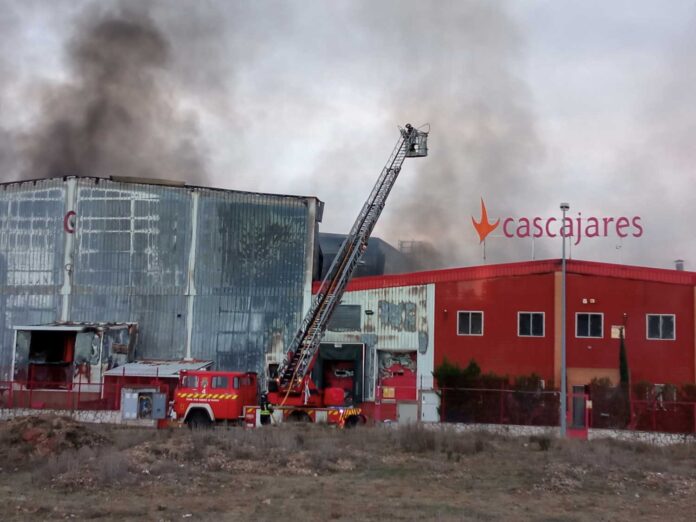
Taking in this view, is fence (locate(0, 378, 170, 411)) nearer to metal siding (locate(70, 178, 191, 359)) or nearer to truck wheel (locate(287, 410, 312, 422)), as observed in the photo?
metal siding (locate(70, 178, 191, 359))

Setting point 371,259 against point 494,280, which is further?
point 371,259

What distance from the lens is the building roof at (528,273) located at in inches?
1326

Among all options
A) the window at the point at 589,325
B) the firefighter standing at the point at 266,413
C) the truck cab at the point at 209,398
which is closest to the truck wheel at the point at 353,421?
the firefighter standing at the point at 266,413

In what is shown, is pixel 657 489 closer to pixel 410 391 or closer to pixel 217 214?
pixel 410 391

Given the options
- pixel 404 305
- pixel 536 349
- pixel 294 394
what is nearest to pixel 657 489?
pixel 294 394

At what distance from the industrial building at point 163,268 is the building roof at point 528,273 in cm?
383

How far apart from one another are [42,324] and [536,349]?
23.2m

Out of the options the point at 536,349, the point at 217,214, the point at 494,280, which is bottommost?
the point at 536,349

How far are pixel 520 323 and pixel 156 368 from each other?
627 inches

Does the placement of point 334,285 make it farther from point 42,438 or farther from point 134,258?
point 42,438

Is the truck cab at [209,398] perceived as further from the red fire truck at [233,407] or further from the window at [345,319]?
the window at [345,319]

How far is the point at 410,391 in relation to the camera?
35438mm

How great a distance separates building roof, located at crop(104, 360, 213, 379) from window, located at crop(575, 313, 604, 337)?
1659 cm

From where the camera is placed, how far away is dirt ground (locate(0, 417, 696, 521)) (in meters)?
13.9
